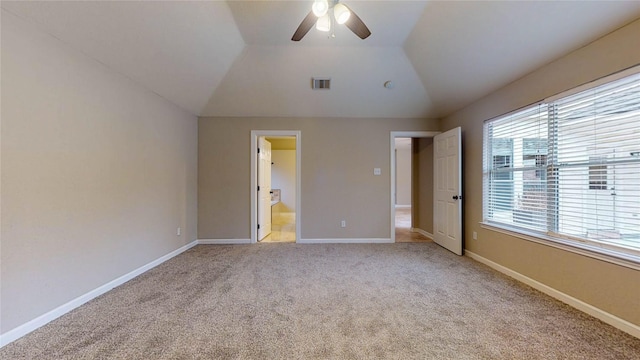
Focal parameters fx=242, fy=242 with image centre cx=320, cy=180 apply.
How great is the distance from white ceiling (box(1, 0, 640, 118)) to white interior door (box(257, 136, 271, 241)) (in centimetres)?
74

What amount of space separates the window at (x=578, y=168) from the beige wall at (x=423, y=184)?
5.59 ft

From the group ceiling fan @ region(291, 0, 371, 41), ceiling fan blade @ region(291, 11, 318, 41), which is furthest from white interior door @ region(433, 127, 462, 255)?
ceiling fan blade @ region(291, 11, 318, 41)

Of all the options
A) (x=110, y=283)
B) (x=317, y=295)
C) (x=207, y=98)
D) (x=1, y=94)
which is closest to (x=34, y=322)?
(x=110, y=283)

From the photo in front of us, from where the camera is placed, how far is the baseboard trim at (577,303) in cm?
188

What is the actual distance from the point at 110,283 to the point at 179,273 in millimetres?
665

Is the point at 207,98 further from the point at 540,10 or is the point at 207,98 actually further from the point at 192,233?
the point at 540,10

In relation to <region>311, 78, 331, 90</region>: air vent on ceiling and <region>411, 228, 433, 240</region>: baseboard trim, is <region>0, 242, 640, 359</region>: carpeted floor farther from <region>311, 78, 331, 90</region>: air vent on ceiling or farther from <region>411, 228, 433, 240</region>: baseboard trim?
<region>311, 78, 331, 90</region>: air vent on ceiling

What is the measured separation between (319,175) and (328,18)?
2740 millimetres

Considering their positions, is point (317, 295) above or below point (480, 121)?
below

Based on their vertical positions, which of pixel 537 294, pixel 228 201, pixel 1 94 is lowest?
pixel 537 294

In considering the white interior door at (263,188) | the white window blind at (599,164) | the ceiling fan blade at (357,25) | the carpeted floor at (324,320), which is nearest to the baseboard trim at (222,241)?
the white interior door at (263,188)

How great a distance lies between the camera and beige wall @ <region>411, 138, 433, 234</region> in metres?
4.99

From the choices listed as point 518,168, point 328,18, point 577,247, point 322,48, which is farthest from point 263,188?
point 577,247

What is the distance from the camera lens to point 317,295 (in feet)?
8.11
